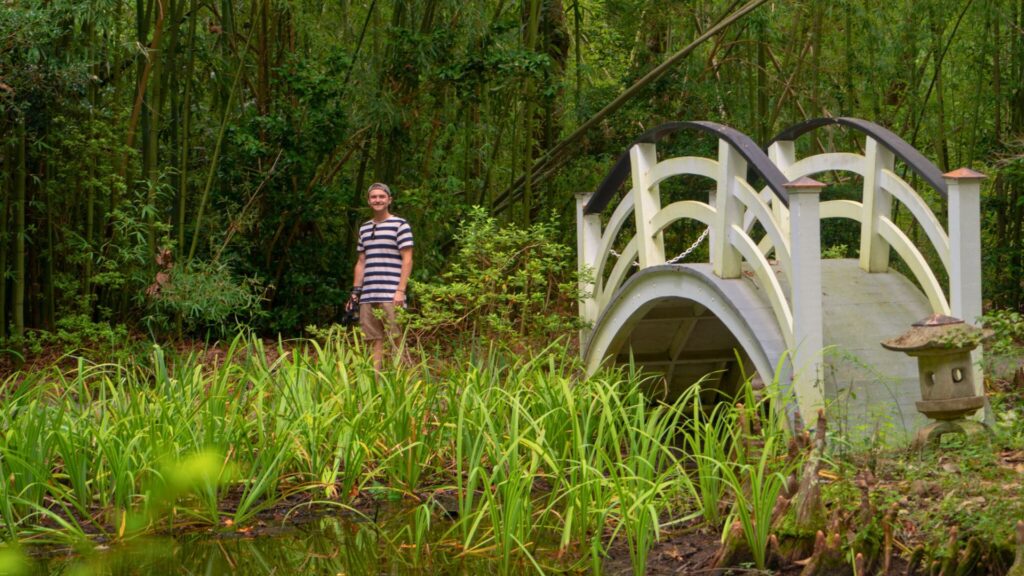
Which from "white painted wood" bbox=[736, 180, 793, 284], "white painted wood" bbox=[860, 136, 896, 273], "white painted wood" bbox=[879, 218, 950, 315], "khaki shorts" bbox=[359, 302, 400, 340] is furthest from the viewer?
"khaki shorts" bbox=[359, 302, 400, 340]

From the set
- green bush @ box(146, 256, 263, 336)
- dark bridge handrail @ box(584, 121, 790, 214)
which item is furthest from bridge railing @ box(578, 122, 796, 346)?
green bush @ box(146, 256, 263, 336)

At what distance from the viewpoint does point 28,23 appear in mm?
7438

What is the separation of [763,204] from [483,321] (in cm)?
248

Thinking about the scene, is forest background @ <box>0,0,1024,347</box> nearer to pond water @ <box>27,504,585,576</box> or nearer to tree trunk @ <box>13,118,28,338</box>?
tree trunk @ <box>13,118,28,338</box>

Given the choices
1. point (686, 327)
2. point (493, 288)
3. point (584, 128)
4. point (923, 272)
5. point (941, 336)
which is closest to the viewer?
point (941, 336)

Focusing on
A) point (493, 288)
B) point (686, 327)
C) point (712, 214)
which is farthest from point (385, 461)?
point (686, 327)

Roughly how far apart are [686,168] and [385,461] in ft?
7.30

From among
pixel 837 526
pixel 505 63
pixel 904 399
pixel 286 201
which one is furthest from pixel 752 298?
pixel 286 201

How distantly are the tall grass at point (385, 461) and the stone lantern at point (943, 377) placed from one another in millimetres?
589

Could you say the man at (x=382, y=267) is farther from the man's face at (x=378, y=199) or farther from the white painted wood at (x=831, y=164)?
the white painted wood at (x=831, y=164)

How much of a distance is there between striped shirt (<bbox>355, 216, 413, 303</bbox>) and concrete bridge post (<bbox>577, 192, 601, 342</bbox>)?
1200mm

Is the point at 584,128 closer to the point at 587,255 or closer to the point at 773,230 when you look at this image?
the point at 587,255

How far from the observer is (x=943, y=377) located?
4.51 m

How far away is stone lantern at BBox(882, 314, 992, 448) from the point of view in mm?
4422
